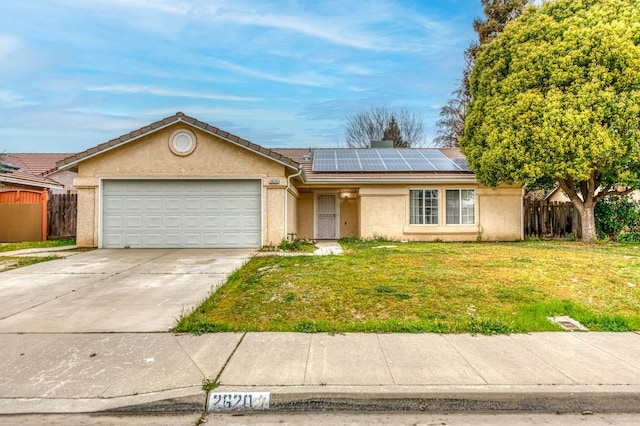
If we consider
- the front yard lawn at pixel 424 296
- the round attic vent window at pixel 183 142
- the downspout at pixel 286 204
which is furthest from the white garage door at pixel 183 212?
the front yard lawn at pixel 424 296

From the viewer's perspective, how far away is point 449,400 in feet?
9.27

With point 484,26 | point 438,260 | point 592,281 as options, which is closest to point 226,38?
point 438,260

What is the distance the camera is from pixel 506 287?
6102 mm

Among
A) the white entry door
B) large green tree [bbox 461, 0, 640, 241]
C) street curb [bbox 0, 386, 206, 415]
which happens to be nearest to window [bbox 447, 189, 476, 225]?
large green tree [bbox 461, 0, 640, 241]

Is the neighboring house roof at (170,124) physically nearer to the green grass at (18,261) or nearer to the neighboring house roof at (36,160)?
the green grass at (18,261)

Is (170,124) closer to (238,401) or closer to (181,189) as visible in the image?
(181,189)

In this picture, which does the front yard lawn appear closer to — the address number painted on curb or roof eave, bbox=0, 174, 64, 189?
the address number painted on curb

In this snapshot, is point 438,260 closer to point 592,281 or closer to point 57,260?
point 592,281

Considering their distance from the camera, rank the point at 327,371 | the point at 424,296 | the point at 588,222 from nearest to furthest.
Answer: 1. the point at 327,371
2. the point at 424,296
3. the point at 588,222

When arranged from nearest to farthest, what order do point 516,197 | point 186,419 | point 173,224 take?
point 186,419, point 173,224, point 516,197

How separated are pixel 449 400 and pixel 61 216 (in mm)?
16680

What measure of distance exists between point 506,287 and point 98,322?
640cm

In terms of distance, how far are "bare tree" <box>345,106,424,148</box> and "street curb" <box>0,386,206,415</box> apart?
31625 mm

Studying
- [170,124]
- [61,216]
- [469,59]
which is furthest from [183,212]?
[469,59]
